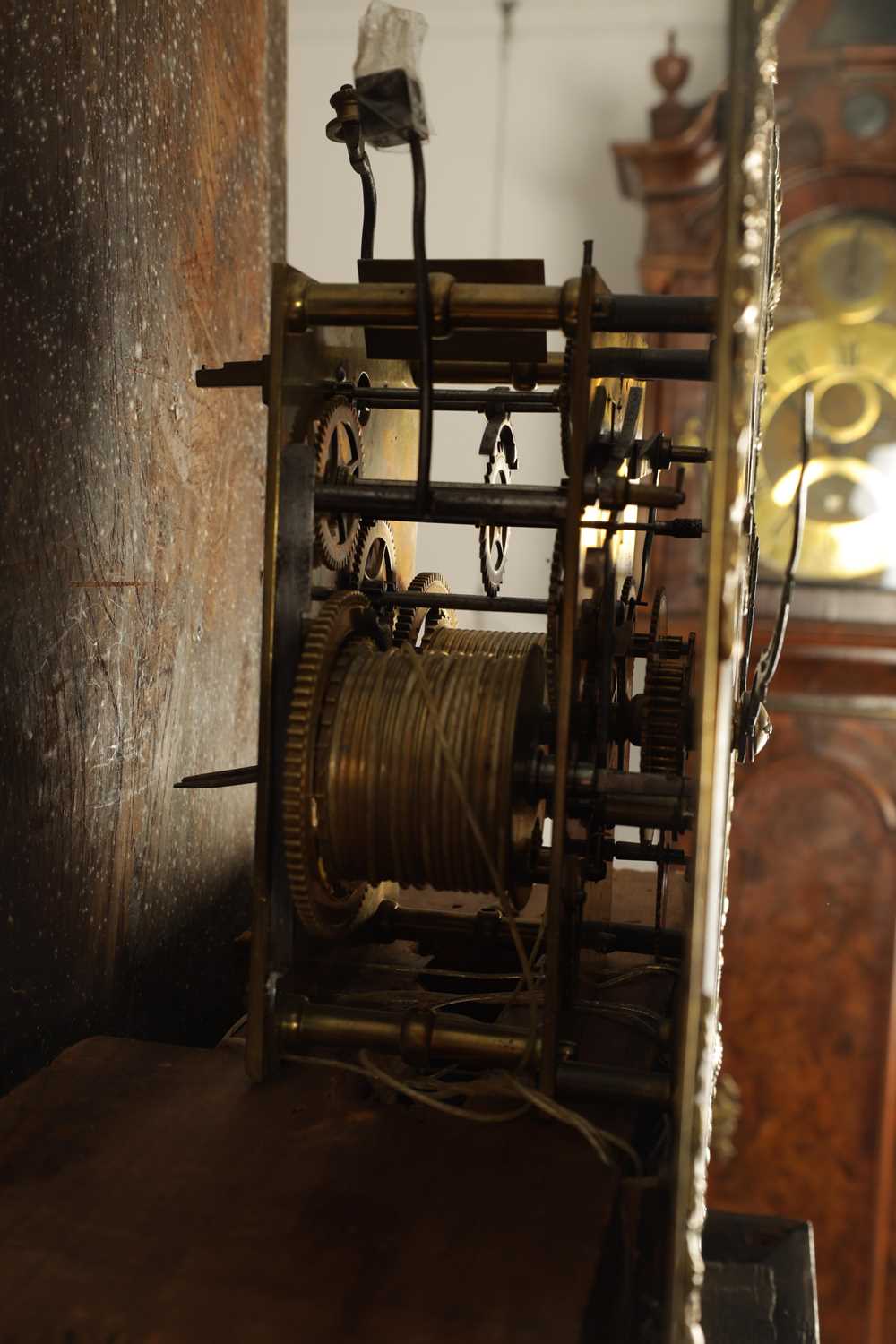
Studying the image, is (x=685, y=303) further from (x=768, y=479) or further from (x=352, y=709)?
(x=768, y=479)

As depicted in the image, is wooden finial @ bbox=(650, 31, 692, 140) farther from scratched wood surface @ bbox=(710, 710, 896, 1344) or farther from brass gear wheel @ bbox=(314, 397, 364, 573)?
brass gear wheel @ bbox=(314, 397, 364, 573)

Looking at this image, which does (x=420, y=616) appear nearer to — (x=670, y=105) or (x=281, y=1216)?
(x=281, y=1216)

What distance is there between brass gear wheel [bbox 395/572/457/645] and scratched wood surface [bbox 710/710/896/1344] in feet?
5.63

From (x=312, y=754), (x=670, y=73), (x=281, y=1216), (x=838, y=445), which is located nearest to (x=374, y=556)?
(x=312, y=754)

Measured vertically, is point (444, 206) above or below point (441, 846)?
above

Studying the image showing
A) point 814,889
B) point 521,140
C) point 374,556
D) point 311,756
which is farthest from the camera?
point 521,140

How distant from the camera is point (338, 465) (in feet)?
3.58

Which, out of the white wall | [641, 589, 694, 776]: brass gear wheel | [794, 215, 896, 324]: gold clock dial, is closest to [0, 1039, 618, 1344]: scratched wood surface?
[641, 589, 694, 776]: brass gear wheel

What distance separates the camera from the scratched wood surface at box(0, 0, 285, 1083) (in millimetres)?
994

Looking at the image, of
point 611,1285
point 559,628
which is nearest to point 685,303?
point 559,628

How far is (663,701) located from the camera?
1.10 m

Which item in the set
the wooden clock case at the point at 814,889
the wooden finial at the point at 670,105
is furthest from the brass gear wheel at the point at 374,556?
the wooden finial at the point at 670,105

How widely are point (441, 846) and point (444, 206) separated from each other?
8.75ft

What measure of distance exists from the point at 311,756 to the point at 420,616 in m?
0.39
